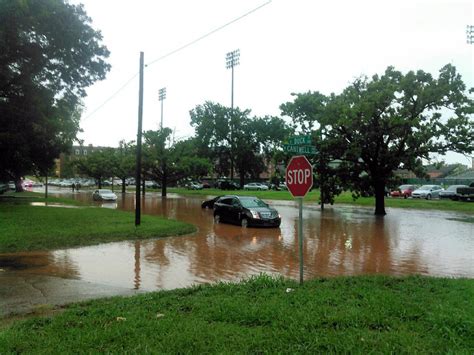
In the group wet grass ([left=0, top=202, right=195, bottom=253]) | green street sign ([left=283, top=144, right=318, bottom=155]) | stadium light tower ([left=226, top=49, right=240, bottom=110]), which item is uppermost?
stadium light tower ([left=226, top=49, right=240, bottom=110])

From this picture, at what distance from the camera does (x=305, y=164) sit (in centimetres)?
746

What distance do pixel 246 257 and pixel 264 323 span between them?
664 centimetres

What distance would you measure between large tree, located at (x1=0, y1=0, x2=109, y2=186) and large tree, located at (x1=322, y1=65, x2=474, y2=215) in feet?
48.1

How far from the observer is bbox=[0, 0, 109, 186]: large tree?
20906mm

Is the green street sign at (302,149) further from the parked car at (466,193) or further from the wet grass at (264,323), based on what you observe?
the parked car at (466,193)

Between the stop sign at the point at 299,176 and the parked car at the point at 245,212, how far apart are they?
37.3ft

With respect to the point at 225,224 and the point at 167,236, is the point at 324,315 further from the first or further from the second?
the point at 225,224

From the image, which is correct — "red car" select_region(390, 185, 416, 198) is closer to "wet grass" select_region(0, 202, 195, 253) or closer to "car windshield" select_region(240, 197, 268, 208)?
"car windshield" select_region(240, 197, 268, 208)

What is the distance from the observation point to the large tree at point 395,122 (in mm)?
25141

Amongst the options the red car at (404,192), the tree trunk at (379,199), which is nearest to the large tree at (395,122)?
the tree trunk at (379,199)

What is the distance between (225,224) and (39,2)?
13766 millimetres

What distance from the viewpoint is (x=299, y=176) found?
7.54 m

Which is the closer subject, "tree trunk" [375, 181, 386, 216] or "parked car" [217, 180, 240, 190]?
"tree trunk" [375, 181, 386, 216]

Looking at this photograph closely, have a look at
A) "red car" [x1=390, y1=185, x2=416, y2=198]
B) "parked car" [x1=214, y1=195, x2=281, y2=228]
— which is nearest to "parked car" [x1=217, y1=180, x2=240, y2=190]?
"red car" [x1=390, y1=185, x2=416, y2=198]
